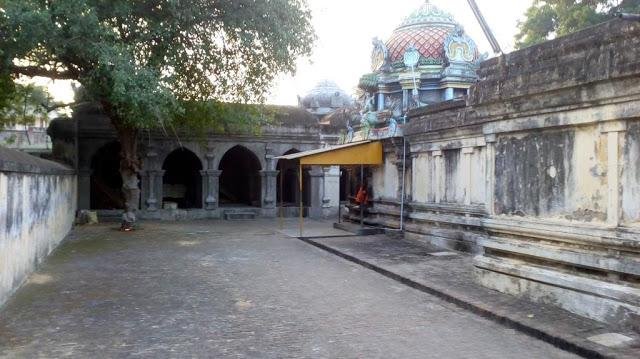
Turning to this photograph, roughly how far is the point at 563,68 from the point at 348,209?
11486mm

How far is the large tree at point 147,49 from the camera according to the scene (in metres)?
11.3

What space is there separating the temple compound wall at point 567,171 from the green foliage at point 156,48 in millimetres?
7735

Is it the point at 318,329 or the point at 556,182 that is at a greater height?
the point at 556,182

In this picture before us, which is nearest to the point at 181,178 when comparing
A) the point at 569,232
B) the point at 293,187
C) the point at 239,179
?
the point at 239,179

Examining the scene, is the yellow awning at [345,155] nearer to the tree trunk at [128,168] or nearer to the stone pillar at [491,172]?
the tree trunk at [128,168]

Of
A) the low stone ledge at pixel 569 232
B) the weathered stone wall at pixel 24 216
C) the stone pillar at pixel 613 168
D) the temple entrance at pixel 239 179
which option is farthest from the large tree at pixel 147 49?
the stone pillar at pixel 613 168

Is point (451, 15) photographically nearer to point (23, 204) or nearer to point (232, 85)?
point (232, 85)

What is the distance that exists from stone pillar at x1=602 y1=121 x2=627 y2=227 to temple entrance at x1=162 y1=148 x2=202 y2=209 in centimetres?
1968

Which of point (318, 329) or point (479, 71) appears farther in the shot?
point (479, 71)

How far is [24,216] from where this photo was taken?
8.25 metres

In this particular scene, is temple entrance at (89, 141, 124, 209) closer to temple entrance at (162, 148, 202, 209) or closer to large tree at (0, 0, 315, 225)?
temple entrance at (162, 148, 202, 209)

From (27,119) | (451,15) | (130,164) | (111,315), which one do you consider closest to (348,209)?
(130,164)

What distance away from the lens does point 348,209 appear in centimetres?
1728

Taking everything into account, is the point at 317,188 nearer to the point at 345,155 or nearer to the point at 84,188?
the point at 345,155
